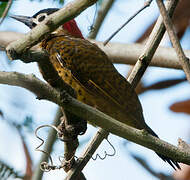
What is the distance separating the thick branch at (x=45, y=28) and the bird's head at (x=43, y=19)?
2029 mm

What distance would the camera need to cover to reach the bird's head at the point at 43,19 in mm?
4082

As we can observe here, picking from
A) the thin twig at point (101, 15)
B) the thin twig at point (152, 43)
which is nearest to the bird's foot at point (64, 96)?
the thin twig at point (152, 43)

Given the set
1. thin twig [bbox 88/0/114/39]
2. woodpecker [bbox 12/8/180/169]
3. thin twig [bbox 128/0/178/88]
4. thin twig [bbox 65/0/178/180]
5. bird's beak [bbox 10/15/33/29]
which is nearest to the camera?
thin twig [bbox 65/0/178/180]

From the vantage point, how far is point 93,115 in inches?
87.0

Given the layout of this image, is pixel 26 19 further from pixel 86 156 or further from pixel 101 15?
pixel 86 156

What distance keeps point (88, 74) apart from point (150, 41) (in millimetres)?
613

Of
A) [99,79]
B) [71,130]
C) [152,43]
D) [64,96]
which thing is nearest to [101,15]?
[99,79]

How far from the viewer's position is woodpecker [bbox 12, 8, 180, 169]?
10.9 ft

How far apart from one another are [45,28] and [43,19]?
7.22 feet

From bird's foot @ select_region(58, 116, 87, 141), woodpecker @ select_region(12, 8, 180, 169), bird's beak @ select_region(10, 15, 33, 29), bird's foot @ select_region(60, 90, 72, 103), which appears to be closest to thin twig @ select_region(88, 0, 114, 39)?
bird's beak @ select_region(10, 15, 33, 29)

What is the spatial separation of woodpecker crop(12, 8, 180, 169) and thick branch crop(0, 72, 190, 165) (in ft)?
2.55

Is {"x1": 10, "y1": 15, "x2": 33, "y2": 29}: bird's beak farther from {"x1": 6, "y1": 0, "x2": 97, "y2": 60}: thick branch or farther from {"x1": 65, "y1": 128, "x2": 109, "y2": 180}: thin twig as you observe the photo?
{"x1": 6, "y1": 0, "x2": 97, "y2": 60}: thick branch

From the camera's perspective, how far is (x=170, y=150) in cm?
241

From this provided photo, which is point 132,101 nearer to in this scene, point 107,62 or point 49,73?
point 107,62
